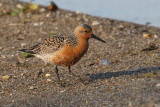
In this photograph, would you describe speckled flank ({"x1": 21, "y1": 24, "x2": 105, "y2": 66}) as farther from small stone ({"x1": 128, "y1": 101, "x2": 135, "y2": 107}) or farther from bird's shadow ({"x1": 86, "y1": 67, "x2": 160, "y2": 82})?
small stone ({"x1": 128, "y1": 101, "x2": 135, "y2": 107})

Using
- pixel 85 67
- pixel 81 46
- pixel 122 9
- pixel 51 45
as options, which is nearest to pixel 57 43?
pixel 51 45

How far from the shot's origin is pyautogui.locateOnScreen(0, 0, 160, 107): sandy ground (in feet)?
18.6

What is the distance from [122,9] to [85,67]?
199 inches

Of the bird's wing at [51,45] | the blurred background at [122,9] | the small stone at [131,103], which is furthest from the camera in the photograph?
the blurred background at [122,9]

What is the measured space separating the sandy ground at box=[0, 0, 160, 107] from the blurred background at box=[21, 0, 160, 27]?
68 cm

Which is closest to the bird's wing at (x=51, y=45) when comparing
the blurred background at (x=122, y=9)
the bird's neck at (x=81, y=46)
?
the bird's neck at (x=81, y=46)

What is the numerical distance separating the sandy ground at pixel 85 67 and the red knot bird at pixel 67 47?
0.52 metres

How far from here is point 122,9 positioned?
12250mm

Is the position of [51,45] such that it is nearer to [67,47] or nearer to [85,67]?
[67,47]

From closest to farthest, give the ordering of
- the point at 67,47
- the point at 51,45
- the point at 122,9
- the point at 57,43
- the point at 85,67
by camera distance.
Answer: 1. the point at 67,47
2. the point at 57,43
3. the point at 51,45
4. the point at 85,67
5. the point at 122,9

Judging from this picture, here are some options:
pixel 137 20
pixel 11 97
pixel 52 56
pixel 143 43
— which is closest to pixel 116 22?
pixel 137 20

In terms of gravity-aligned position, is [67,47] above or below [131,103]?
below

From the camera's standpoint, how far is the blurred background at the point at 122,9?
1145cm

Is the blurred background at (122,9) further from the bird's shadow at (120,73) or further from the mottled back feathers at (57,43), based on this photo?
the mottled back feathers at (57,43)
